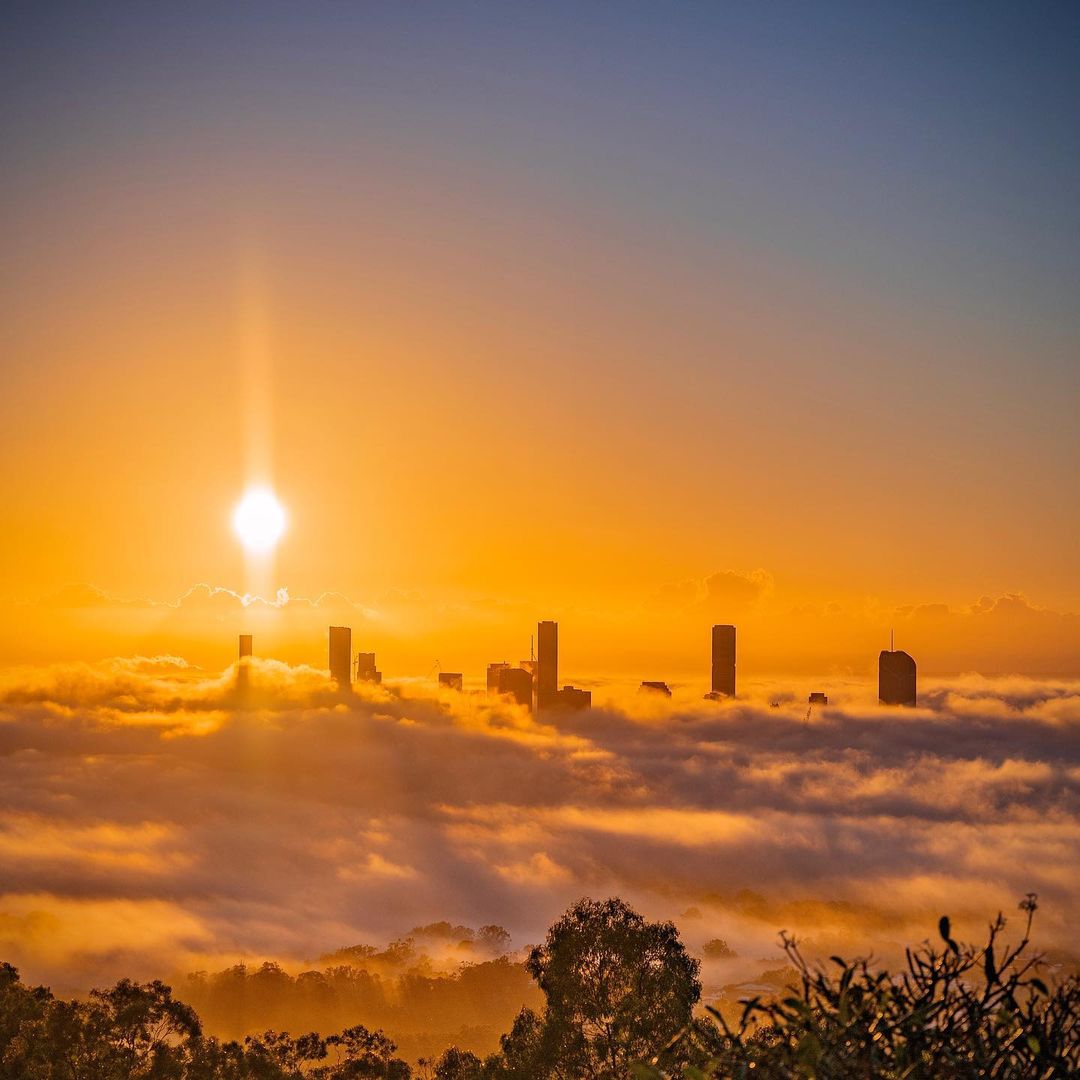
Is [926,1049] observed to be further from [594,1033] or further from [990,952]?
[594,1033]

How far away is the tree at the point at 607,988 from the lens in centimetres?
4556

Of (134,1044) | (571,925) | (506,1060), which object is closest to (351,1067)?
(134,1044)

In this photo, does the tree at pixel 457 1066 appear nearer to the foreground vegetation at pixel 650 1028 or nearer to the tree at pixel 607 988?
the foreground vegetation at pixel 650 1028

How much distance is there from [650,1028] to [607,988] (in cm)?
345

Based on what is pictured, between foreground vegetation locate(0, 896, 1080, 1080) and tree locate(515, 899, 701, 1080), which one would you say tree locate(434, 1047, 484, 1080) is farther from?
tree locate(515, 899, 701, 1080)

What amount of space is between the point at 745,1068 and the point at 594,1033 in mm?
Answer: 35154

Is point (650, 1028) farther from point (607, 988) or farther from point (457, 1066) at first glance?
point (457, 1066)

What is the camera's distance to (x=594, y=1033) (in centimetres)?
4778

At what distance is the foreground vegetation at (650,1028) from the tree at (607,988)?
6cm

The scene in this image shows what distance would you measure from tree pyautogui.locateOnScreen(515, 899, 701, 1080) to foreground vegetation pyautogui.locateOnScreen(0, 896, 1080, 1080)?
0.06 metres

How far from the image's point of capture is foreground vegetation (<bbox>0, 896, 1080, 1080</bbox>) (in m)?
15.3

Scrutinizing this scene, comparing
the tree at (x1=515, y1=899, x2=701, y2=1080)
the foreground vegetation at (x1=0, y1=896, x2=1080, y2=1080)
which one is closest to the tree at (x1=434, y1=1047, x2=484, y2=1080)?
the foreground vegetation at (x1=0, y1=896, x2=1080, y2=1080)

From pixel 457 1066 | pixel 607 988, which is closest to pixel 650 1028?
pixel 607 988

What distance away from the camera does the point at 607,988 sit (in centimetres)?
4841
